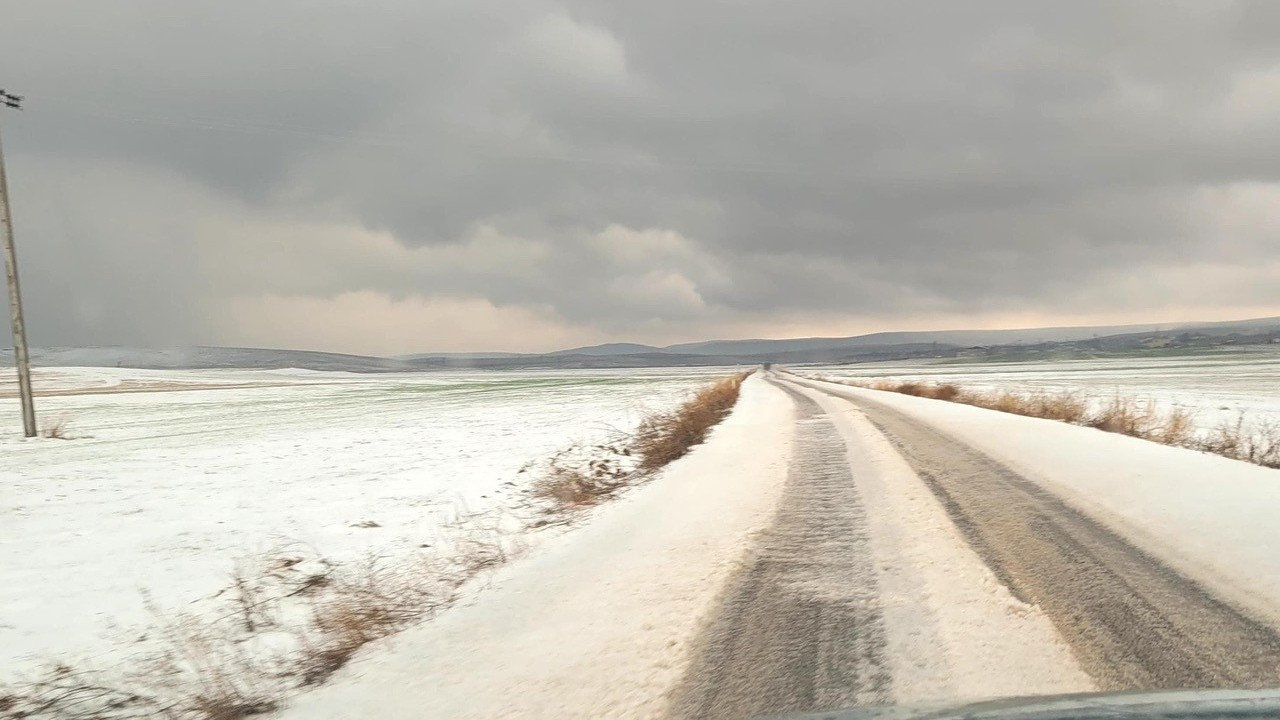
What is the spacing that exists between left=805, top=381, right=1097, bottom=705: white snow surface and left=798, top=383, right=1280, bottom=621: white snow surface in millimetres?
1278

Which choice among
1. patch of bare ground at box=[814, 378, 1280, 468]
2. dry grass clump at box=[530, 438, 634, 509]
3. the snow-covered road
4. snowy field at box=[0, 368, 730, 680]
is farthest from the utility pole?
patch of bare ground at box=[814, 378, 1280, 468]

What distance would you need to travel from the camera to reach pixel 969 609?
3967 mm

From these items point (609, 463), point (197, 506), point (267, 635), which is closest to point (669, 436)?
point (609, 463)

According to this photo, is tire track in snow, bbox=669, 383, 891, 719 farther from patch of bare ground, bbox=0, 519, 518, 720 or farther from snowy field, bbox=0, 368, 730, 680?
snowy field, bbox=0, 368, 730, 680

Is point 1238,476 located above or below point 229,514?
above

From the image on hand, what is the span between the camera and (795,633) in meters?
3.74

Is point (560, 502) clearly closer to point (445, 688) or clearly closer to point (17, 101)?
point (445, 688)

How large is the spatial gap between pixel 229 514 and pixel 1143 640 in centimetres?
1029

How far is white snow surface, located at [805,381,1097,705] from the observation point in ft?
9.89

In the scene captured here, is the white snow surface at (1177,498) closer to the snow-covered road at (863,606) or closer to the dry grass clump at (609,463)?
the snow-covered road at (863,606)

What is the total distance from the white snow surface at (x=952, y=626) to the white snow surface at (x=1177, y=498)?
1.28 m

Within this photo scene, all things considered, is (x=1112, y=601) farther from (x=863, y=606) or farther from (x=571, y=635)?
(x=571, y=635)

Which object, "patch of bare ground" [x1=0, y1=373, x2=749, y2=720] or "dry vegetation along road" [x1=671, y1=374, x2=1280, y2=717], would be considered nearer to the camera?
"dry vegetation along road" [x1=671, y1=374, x2=1280, y2=717]

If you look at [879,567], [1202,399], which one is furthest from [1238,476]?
[1202,399]
